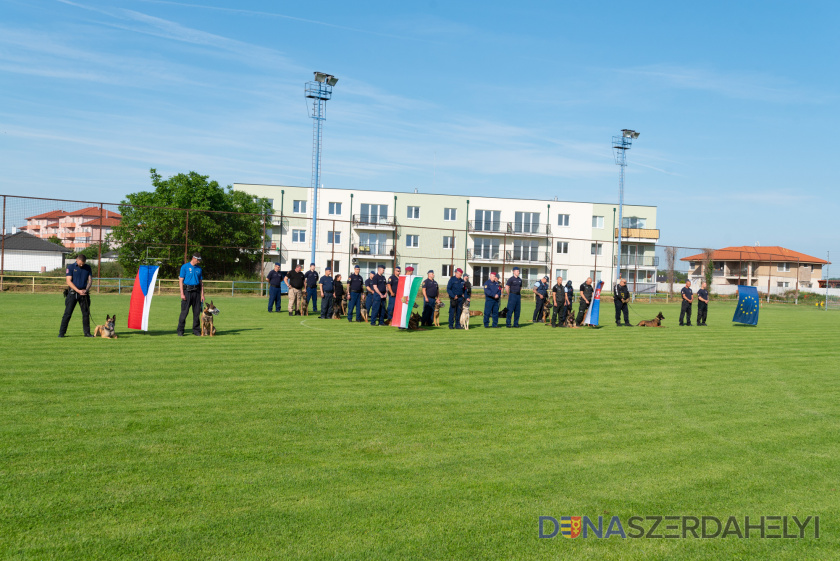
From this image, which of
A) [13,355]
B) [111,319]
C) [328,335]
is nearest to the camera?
[13,355]

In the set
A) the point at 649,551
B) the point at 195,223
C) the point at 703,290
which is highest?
the point at 195,223

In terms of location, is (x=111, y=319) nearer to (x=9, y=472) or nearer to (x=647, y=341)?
(x=9, y=472)

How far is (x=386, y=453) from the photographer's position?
549 cm

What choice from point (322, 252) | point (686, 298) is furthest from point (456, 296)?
point (322, 252)

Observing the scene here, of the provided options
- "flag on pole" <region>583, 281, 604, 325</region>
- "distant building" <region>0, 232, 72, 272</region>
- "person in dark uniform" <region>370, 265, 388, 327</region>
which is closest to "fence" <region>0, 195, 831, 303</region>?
"distant building" <region>0, 232, 72, 272</region>

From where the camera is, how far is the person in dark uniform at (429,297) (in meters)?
18.0

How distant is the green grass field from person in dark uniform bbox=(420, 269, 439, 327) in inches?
260

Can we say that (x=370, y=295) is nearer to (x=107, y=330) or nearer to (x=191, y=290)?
(x=191, y=290)

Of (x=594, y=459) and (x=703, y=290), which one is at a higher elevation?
(x=703, y=290)

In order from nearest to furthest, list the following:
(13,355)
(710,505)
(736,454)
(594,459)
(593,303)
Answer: (710,505) → (594,459) → (736,454) → (13,355) → (593,303)

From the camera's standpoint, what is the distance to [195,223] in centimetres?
3419

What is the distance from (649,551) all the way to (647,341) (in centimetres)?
1335

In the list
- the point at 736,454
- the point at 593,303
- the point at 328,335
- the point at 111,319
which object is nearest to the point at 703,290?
the point at 593,303

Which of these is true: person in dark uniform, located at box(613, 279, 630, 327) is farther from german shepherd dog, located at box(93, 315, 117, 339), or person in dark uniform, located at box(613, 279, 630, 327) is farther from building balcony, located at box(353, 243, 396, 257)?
building balcony, located at box(353, 243, 396, 257)
